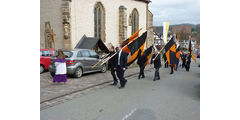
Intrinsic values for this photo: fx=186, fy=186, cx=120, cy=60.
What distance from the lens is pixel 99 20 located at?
2241 centimetres

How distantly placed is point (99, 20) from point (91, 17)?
63.7 inches

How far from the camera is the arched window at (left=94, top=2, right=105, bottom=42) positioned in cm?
2186

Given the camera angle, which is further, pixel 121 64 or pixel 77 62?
pixel 77 62

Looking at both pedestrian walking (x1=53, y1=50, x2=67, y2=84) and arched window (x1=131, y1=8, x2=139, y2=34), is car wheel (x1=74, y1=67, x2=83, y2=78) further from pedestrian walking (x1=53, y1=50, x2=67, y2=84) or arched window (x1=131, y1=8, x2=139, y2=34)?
arched window (x1=131, y1=8, x2=139, y2=34)

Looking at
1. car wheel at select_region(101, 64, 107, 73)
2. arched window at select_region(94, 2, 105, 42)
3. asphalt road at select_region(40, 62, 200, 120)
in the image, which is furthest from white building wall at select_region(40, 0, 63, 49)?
asphalt road at select_region(40, 62, 200, 120)

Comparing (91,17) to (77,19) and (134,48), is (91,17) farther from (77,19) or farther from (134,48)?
(134,48)

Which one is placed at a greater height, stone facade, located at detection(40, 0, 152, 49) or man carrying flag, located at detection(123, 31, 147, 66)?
stone facade, located at detection(40, 0, 152, 49)

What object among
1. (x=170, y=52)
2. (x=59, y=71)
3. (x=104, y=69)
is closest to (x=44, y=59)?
(x=104, y=69)

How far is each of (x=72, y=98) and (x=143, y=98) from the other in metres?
2.35

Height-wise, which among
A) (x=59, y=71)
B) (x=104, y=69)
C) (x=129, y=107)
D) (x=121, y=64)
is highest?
(x=121, y=64)

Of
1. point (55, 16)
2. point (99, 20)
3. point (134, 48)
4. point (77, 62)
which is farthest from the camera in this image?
point (99, 20)

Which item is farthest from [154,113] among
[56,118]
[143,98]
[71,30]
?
[71,30]

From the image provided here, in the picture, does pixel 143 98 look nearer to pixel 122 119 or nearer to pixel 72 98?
pixel 122 119

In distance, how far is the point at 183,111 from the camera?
190 inches
